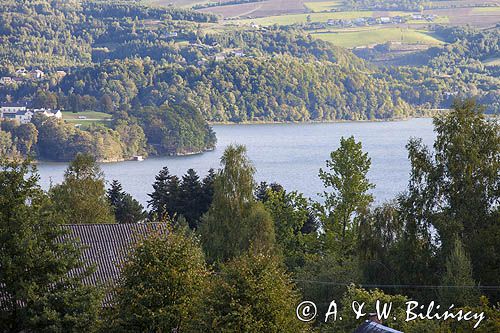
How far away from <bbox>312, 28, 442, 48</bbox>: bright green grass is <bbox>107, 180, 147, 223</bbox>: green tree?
137 metres

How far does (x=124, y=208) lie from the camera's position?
38.8 meters

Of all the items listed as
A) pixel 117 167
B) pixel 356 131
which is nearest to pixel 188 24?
pixel 356 131

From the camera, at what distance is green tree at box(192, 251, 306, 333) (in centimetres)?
1568

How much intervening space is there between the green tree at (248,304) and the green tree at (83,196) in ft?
49.3

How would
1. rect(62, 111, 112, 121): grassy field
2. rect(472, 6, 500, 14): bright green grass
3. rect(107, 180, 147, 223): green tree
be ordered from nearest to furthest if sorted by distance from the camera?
rect(107, 180, 147, 223): green tree → rect(62, 111, 112, 121): grassy field → rect(472, 6, 500, 14): bright green grass

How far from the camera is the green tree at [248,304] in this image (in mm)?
15680

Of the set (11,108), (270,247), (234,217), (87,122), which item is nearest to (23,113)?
(11,108)

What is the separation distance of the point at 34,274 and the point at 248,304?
11.4ft

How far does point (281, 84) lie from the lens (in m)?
136

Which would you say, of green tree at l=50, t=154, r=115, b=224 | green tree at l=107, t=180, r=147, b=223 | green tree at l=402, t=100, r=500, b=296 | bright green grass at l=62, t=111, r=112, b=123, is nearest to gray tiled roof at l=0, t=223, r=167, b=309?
green tree at l=402, t=100, r=500, b=296

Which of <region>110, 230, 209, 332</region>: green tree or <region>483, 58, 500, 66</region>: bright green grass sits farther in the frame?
<region>483, 58, 500, 66</region>: bright green grass

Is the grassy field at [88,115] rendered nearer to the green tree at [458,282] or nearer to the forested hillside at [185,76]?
the forested hillside at [185,76]

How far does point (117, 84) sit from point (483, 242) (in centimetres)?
10959

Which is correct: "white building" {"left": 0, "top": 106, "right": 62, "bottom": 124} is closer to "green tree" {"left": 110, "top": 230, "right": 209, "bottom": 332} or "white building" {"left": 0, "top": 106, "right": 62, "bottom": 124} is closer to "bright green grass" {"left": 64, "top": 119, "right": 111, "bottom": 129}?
"bright green grass" {"left": 64, "top": 119, "right": 111, "bottom": 129}
